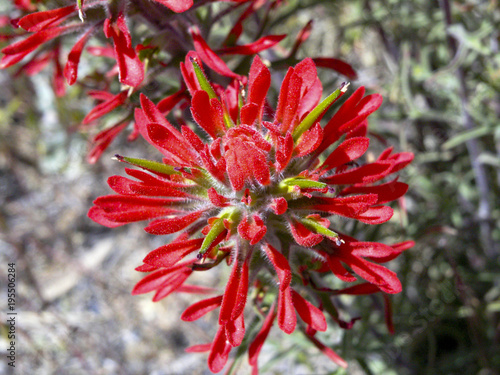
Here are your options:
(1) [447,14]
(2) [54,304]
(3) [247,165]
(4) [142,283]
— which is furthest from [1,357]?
(1) [447,14]

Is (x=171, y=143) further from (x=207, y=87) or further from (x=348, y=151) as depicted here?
(x=348, y=151)

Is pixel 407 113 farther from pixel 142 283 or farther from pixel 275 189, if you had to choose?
pixel 142 283

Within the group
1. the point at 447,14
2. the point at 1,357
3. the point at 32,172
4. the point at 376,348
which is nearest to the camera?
the point at 376,348

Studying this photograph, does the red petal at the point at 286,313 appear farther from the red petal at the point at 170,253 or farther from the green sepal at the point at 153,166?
the green sepal at the point at 153,166

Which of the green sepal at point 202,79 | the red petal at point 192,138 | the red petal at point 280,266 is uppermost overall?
the green sepal at point 202,79

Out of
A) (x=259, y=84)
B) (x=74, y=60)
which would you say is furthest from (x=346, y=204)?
(x=74, y=60)

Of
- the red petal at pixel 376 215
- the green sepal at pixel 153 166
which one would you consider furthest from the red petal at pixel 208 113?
the red petal at pixel 376 215
